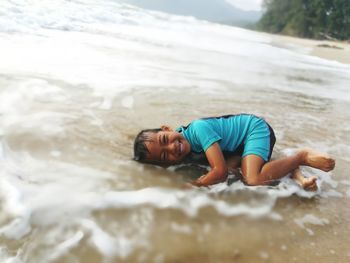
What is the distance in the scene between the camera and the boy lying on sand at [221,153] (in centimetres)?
289

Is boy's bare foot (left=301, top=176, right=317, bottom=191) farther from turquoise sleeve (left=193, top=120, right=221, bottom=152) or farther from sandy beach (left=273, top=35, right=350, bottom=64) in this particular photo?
sandy beach (left=273, top=35, right=350, bottom=64)

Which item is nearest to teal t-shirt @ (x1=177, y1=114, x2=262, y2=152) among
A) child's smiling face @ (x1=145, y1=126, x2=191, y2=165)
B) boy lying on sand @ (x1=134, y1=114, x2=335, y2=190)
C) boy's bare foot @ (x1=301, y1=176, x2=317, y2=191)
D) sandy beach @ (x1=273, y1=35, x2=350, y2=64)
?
boy lying on sand @ (x1=134, y1=114, x2=335, y2=190)

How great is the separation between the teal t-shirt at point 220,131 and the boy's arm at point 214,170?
0.05 m

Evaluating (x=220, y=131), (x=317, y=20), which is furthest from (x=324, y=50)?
(x=317, y=20)

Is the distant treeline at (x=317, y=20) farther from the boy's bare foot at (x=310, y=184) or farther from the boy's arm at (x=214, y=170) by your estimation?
the boy's arm at (x=214, y=170)

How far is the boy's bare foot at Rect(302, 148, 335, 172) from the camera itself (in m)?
2.93

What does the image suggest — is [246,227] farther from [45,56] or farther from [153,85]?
[45,56]

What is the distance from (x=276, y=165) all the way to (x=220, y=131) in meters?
0.54

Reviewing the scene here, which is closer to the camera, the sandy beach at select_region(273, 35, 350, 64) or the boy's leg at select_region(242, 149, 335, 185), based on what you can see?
the boy's leg at select_region(242, 149, 335, 185)

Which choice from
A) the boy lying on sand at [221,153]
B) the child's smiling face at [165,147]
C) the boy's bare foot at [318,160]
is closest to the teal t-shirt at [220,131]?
the boy lying on sand at [221,153]

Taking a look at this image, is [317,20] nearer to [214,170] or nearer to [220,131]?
[220,131]

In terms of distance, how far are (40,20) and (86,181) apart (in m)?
9.05

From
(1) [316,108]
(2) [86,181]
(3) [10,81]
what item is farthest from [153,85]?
(2) [86,181]

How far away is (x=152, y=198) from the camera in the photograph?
2.51 metres
